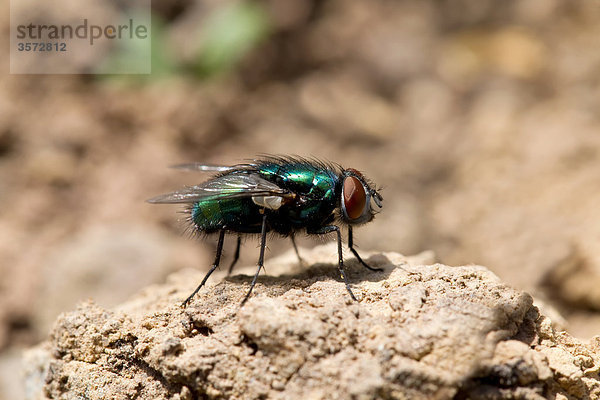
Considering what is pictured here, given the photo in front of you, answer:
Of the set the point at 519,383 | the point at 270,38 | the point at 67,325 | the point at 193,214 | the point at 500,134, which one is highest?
the point at 270,38

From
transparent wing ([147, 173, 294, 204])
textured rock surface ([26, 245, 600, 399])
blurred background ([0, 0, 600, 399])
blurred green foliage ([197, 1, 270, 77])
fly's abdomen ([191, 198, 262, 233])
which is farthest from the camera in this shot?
blurred green foliage ([197, 1, 270, 77])

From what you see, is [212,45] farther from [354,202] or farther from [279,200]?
[354,202]

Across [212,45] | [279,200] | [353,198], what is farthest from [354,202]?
[212,45]

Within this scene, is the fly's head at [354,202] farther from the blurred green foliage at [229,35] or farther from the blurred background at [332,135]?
the blurred green foliage at [229,35]

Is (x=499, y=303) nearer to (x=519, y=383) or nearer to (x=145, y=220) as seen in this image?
(x=519, y=383)

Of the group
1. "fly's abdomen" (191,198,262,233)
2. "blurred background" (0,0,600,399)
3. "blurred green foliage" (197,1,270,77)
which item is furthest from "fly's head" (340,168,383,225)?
"blurred green foliage" (197,1,270,77)

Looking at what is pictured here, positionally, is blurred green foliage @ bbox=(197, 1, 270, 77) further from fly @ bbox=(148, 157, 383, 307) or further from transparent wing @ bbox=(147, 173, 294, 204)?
transparent wing @ bbox=(147, 173, 294, 204)

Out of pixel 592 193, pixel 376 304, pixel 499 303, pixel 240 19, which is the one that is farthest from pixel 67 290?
pixel 592 193
